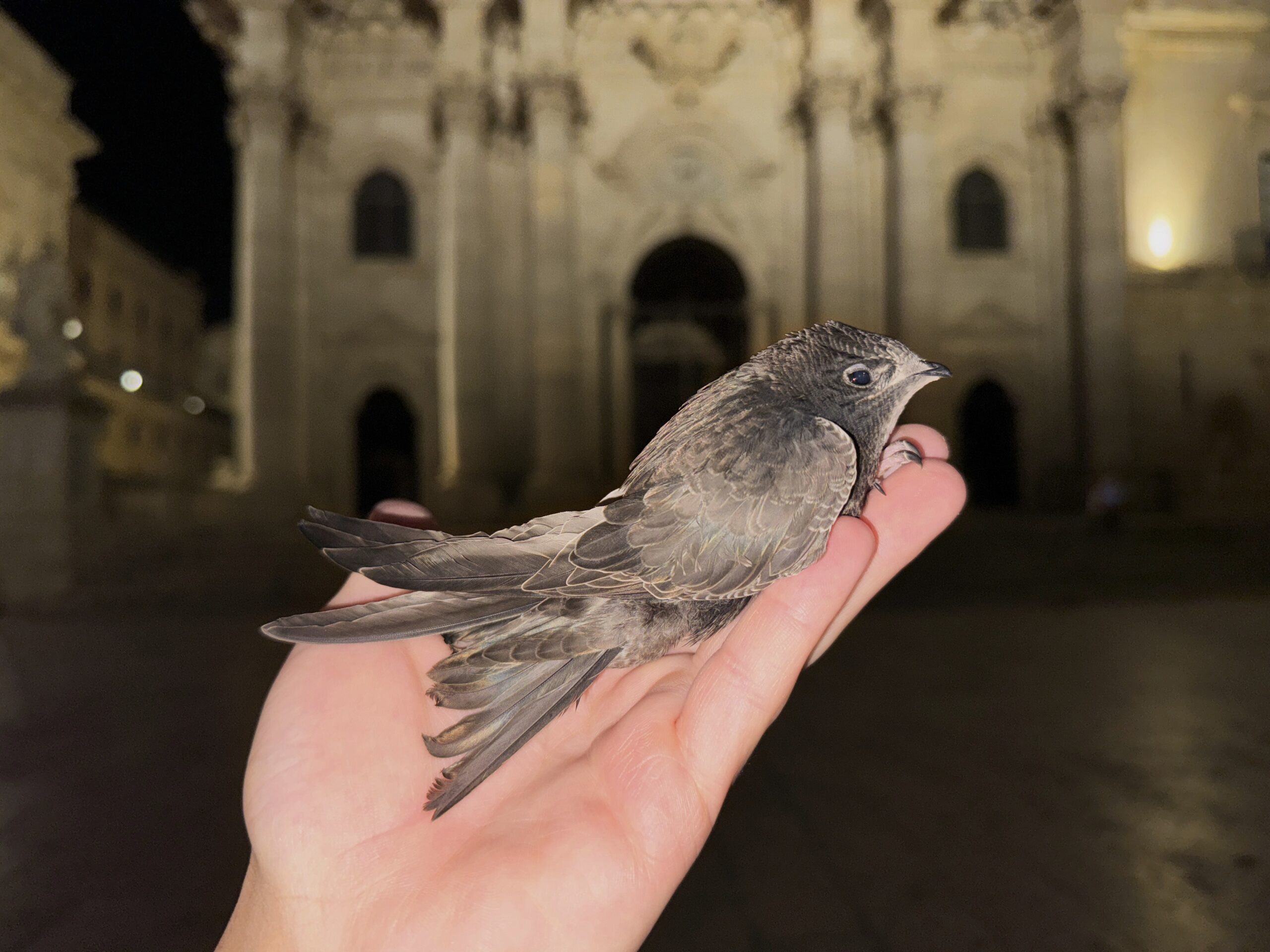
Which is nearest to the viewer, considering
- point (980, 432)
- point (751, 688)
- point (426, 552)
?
point (426, 552)

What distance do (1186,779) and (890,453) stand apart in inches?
132

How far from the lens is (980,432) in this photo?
672 inches

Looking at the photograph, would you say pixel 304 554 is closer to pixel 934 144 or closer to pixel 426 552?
pixel 426 552

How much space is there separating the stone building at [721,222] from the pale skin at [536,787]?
11.9m

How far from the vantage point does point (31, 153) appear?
13.6ft

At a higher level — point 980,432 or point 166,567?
point 980,432

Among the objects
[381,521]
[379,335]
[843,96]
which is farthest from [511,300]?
[381,521]

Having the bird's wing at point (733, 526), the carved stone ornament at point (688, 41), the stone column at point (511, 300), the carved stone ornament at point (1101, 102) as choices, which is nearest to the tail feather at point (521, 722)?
the bird's wing at point (733, 526)

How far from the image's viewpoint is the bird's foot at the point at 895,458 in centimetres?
165

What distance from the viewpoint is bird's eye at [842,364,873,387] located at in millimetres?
1428

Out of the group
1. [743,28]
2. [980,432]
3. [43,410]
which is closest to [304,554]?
[43,410]

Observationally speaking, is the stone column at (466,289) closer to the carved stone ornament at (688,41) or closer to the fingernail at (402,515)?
the carved stone ornament at (688,41)

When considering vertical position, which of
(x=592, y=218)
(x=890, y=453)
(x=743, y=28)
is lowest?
(x=890, y=453)

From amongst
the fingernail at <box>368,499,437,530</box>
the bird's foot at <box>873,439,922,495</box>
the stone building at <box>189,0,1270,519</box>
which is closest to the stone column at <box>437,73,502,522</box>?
the stone building at <box>189,0,1270,519</box>
